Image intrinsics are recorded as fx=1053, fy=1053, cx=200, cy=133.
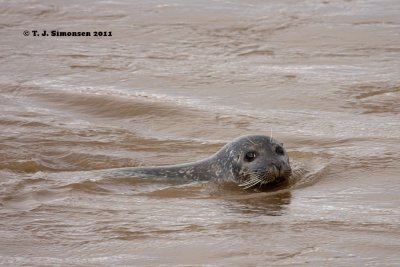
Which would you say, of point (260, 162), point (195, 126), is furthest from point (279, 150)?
point (195, 126)

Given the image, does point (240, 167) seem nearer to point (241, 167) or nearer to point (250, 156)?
point (241, 167)

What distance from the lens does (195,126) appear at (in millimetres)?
10008

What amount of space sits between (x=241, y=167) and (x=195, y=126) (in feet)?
5.73

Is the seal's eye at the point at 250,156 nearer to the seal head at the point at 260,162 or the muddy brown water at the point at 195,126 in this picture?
the seal head at the point at 260,162

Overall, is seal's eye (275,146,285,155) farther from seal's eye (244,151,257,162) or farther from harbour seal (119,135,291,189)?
seal's eye (244,151,257,162)

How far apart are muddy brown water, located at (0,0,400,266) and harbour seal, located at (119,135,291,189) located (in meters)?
0.13

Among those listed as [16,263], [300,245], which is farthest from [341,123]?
[16,263]

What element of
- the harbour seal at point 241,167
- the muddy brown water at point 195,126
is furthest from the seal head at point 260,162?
the muddy brown water at point 195,126

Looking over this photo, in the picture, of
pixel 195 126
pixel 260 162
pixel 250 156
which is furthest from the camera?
pixel 195 126

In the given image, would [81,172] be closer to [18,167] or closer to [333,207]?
[18,167]

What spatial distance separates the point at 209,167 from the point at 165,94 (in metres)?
2.71

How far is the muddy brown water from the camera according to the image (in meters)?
6.80

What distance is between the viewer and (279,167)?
8.06 metres

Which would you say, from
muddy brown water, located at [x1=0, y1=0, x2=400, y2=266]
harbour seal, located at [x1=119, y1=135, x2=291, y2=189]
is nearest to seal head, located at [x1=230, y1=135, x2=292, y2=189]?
harbour seal, located at [x1=119, y1=135, x2=291, y2=189]
